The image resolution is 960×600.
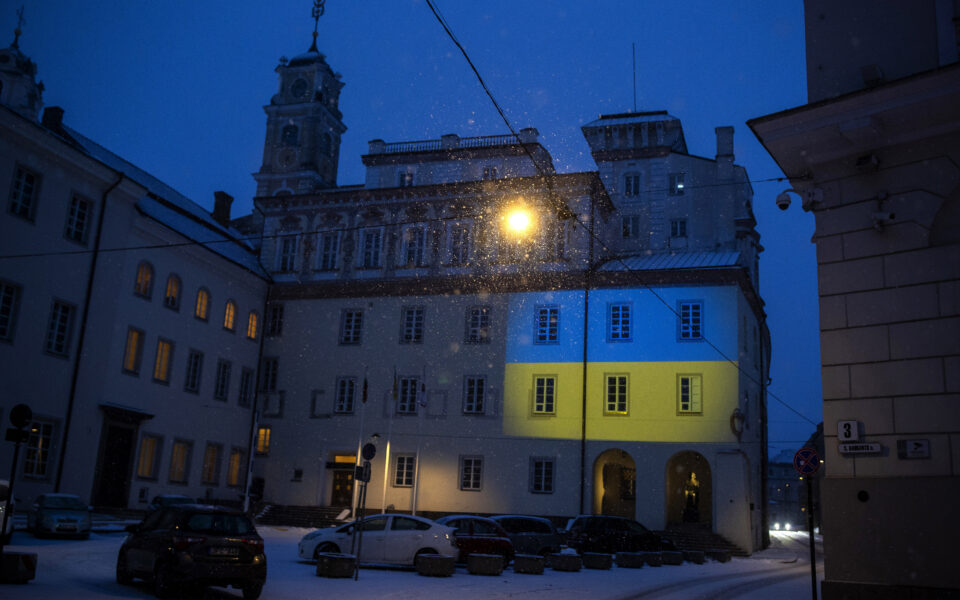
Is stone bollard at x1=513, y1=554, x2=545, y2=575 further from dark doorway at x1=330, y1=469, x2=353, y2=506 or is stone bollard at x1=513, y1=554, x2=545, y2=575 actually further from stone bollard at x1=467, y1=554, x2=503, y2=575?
dark doorway at x1=330, y1=469, x2=353, y2=506

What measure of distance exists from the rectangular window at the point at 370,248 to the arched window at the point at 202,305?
782 cm

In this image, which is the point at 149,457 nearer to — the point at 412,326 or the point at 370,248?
the point at 412,326

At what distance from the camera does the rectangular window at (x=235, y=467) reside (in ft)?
127

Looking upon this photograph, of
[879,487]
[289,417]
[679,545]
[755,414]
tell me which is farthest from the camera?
[289,417]

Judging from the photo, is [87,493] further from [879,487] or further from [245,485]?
[879,487]

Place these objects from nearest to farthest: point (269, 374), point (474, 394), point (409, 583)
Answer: point (409, 583), point (474, 394), point (269, 374)

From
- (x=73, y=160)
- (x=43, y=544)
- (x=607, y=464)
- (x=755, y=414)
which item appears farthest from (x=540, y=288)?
(x=43, y=544)

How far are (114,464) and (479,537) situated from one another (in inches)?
640

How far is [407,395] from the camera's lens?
128 ft

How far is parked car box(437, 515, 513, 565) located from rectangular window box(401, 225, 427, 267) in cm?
1890

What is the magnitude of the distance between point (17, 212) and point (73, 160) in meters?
2.77

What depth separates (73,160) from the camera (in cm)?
2872

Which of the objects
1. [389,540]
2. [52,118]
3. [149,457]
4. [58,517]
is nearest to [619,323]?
[389,540]

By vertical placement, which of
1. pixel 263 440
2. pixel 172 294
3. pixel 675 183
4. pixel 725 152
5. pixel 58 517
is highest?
pixel 725 152
